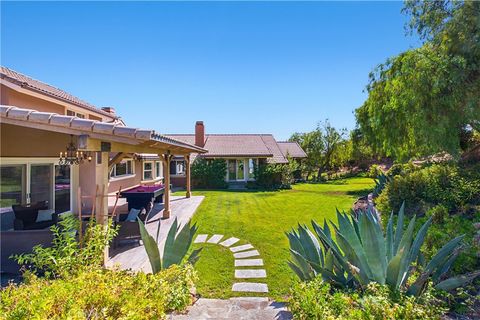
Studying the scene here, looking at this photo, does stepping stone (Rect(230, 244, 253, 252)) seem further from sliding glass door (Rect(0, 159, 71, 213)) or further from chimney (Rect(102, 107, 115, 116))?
chimney (Rect(102, 107, 115, 116))

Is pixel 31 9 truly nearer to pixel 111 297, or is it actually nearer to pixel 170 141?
pixel 170 141

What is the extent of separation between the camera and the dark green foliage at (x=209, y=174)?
2686 centimetres

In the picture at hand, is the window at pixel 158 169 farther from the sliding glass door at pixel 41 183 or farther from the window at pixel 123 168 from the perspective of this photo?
the sliding glass door at pixel 41 183

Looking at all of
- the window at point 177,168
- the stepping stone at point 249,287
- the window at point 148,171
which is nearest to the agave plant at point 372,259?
the stepping stone at point 249,287

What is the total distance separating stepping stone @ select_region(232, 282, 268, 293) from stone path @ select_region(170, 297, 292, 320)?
72 cm

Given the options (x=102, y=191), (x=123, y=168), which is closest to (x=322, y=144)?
(x=123, y=168)

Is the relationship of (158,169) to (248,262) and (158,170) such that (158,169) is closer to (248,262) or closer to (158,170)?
(158,170)

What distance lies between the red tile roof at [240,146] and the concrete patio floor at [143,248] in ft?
34.5

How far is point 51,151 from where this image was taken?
426 inches

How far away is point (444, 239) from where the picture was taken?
603cm

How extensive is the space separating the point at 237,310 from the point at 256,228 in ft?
23.4

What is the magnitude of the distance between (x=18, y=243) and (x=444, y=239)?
389 inches

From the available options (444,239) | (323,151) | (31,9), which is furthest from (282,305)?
(323,151)

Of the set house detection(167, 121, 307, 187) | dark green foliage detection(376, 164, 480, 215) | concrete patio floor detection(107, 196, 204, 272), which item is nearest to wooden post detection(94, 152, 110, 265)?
concrete patio floor detection(107, 196, 204, 272)
